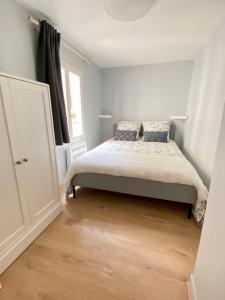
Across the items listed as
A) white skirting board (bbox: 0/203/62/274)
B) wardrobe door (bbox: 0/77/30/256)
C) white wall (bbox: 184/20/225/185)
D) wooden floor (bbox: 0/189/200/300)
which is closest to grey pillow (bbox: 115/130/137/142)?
white wall (bbox: 184/20/225/185)

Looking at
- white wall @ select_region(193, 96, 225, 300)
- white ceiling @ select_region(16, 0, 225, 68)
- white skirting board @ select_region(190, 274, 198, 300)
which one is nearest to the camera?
white wall @ select_region(193, 96, 225, 300)

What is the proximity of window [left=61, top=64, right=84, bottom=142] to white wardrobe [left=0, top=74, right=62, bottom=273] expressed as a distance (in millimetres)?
1086

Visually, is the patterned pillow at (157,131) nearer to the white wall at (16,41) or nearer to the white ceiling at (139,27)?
the white ceiling at (139,27)

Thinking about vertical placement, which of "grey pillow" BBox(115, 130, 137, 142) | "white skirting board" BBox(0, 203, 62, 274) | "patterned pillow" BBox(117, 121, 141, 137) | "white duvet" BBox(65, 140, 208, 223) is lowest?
"white skirting board" BBox(0, 203, 62, 274)

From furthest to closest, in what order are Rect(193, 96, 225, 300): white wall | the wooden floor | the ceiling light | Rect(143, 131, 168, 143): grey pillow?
1. Rect(143, 131, 168, 143): grey pillow
2. the ceiling light
3. the wooden floor
4. Rect(193, 96, 225, 300): white wall

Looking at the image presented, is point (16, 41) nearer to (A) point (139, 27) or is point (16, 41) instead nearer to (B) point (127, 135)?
(A) point (139, 27)

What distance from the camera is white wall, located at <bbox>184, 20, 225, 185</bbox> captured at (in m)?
1.86

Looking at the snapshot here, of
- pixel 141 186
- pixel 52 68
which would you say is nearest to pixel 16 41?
pixel 52 68

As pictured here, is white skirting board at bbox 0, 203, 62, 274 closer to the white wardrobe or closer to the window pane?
the white wardrobe

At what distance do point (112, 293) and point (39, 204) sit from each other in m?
1.05

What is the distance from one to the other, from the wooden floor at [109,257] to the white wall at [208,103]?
806mm

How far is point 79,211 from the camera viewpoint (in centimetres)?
201

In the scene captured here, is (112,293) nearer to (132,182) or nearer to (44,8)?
(132,182)

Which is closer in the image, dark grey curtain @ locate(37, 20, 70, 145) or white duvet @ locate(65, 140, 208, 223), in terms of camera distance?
white duvet @ locate(65, 140, 208, 223)
